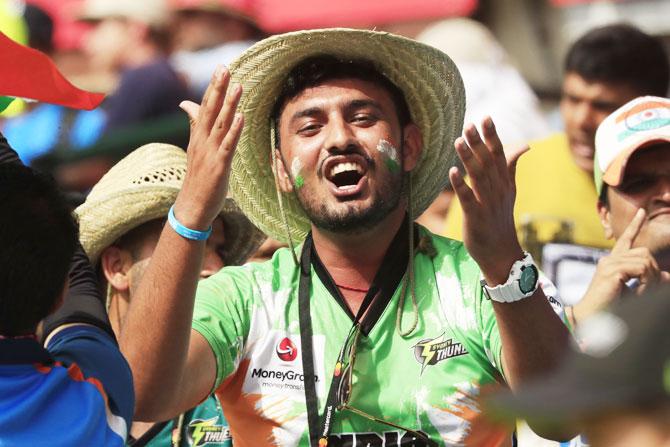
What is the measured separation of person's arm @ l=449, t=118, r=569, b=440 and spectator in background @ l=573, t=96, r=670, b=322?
62 centimetres

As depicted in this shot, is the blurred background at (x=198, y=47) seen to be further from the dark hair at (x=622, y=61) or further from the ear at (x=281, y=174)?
the ear at (x=281, y=174)

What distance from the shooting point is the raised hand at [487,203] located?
3494mm

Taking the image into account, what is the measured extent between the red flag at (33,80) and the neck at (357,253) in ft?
2.59

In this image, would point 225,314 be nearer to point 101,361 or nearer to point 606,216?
point 101,361

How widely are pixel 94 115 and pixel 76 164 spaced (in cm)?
41

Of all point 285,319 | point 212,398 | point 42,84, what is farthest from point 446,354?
point 42,84

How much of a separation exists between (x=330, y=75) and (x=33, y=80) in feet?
2.84

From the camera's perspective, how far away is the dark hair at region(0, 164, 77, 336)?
3139 millimetres

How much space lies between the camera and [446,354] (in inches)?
151

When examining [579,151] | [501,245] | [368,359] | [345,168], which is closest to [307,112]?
[345,168]

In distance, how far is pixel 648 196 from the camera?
4473mm

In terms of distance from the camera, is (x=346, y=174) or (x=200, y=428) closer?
(x=346, y=174)

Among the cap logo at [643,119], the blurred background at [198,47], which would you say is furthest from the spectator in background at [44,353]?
the blurred background at [198,47]

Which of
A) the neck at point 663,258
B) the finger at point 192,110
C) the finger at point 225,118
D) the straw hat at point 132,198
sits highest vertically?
the finger at point 225,118
